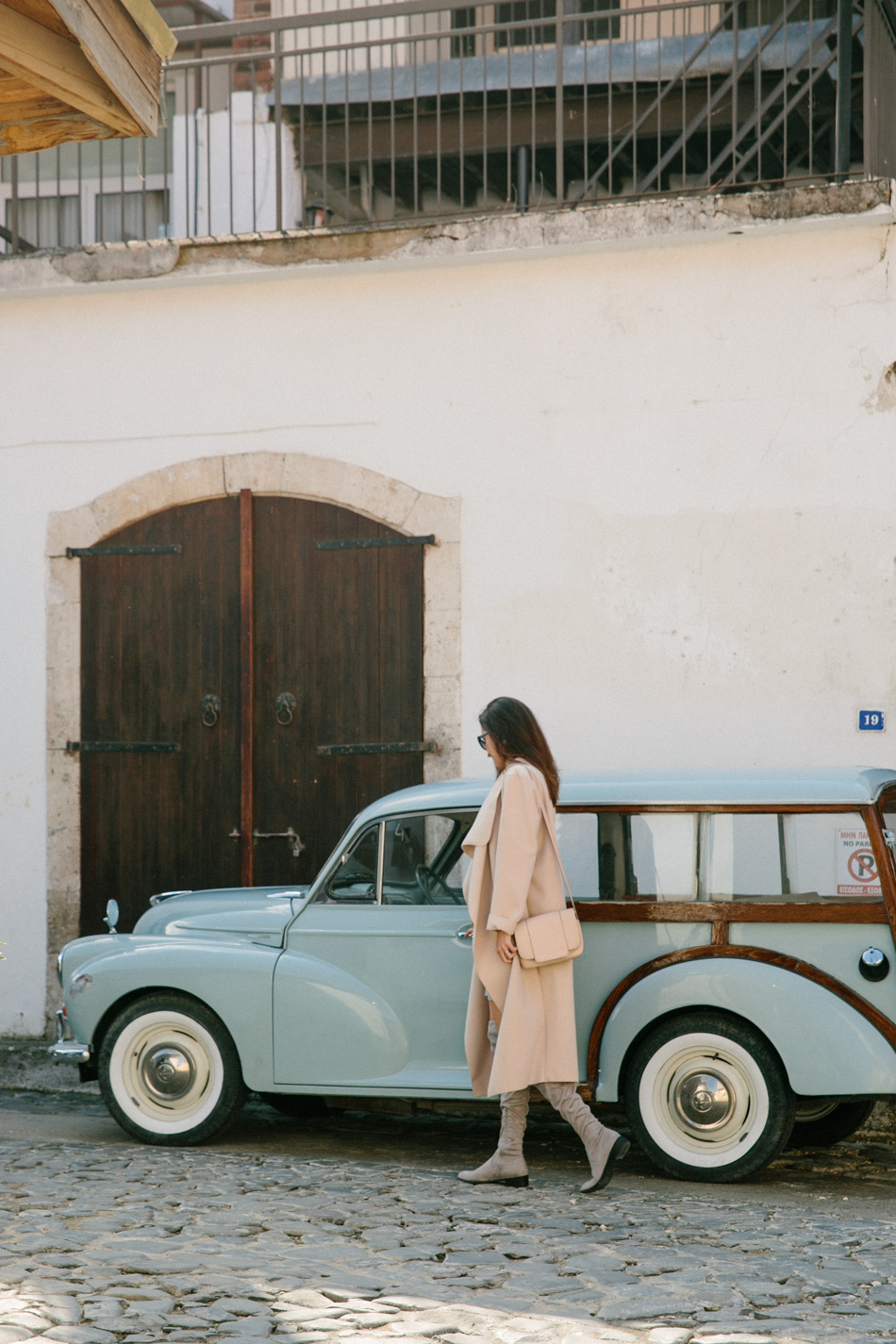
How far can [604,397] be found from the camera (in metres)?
7.94

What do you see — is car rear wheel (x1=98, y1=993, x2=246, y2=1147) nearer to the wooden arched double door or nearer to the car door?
the car door

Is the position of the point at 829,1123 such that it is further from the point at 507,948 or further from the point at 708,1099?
the point at 507,948

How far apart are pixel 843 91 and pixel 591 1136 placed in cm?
555

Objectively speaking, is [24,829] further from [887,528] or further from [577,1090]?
[887,528]

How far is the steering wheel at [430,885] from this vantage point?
234 inches

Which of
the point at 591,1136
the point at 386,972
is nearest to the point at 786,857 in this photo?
the point at 591,1136

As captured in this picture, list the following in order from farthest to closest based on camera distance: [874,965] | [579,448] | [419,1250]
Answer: [579,448] < [874,965] < [419,1250]

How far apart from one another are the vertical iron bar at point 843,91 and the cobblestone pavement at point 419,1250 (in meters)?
4.98

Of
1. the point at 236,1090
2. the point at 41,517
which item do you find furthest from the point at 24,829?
the point at 236,1090

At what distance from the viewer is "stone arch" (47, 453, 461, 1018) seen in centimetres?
812

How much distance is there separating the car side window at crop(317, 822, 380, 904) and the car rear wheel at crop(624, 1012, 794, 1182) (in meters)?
1.29

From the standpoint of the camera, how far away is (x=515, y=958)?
17.6 ft

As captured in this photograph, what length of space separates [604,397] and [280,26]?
297 cm

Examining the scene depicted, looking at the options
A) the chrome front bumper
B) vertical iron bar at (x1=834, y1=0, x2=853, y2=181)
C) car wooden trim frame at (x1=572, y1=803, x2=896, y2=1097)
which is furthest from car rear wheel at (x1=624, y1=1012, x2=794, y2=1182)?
vertical iron bar at (x1=834, y1=0, x2=853, y2=181)
